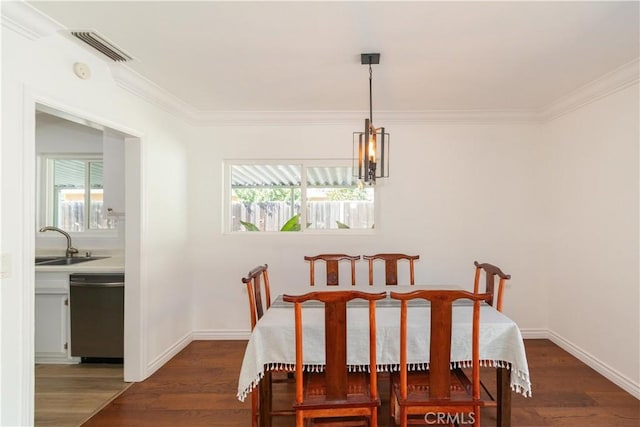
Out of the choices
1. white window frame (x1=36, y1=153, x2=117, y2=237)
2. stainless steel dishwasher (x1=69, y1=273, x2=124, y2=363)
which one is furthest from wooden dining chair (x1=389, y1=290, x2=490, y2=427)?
white window frame (x1=36, y1=153, x2=117, y2=237)

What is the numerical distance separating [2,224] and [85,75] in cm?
111

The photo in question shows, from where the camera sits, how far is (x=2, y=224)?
1.62 metres

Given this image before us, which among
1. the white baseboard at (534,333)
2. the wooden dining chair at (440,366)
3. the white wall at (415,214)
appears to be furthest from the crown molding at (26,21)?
the white baseboard at (534,333)

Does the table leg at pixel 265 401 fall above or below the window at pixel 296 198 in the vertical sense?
below

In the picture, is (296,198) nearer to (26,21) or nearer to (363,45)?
(363,45)

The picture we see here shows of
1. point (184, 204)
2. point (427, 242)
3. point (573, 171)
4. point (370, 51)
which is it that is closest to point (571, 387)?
point (427, 242)

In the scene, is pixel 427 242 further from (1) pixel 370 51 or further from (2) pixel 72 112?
(2) pixel 72 112

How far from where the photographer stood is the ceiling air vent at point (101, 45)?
6.55 ft

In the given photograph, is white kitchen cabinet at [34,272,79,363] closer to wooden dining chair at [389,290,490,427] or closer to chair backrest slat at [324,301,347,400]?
chair backrest slat at [324,301,347,400]

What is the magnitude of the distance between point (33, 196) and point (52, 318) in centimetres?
177

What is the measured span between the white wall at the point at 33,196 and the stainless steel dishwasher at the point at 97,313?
0.90 feet

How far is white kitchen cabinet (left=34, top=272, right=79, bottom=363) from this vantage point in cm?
289

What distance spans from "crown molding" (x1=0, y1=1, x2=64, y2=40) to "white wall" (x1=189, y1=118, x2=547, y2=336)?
185cm

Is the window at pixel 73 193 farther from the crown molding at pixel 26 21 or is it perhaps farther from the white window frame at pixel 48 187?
the crown molding at pixel 26 21
